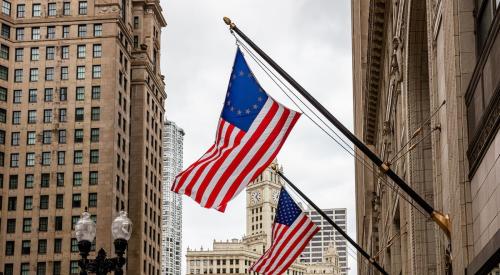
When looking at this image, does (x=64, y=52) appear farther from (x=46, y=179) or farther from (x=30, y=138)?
(x=46, y=179)

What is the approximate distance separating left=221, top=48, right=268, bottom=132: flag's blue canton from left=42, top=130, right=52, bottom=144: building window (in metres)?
94.4

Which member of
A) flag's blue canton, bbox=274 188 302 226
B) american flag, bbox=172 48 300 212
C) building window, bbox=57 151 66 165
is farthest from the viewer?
building window, bbox=57 151 66 165

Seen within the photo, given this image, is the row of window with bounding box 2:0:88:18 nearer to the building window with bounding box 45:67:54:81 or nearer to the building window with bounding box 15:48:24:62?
the building window with bounding box 15:48:24:62

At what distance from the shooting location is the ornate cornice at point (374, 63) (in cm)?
3506

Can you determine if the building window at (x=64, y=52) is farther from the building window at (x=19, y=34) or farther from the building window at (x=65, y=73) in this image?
the building window at (x=19, y=34)

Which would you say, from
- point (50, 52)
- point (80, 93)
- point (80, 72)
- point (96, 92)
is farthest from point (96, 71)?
point (50, 52)

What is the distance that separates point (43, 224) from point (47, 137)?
10.5 metres

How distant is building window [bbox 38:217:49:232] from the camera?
346ft

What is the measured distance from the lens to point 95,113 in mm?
109500

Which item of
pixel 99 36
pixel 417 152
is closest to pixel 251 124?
pixel 417 152

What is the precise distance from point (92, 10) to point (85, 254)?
3499 inches

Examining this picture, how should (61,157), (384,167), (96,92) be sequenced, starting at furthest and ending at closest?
(96,92) < (61,157) < (384,167)

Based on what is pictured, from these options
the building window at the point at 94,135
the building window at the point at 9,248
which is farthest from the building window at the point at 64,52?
the building window at the point at 9,248

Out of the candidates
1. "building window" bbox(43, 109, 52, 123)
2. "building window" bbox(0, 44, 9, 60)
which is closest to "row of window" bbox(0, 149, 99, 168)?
"building window" bbox(43, 109, 52, 123)
